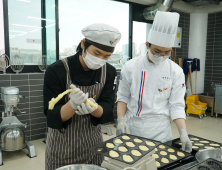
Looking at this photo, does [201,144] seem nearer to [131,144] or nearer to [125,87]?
[131,144]

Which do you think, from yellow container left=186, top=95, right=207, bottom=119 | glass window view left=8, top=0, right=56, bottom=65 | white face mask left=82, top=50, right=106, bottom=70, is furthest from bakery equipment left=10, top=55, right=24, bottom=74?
yellow container left=186, top=95, right=207, bottom=119

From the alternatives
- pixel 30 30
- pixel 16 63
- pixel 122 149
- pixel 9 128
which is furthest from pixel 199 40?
pixel 122 149

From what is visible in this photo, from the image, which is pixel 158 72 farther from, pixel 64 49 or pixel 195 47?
pixel 195 47

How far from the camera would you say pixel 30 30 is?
3465 mm

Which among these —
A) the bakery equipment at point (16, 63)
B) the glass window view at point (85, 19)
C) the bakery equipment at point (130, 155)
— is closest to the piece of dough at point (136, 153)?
the bakery equipment at point (130, 155)

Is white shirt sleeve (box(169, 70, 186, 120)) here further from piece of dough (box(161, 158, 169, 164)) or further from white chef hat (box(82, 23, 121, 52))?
white chef hat (box(82, 23, 121, 52))

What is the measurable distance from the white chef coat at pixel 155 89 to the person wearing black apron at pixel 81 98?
0.32 meters

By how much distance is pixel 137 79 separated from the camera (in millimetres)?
1655

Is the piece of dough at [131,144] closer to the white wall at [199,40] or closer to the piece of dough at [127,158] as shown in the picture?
the piece of dough at [127,158]

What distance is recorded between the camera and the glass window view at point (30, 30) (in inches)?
129

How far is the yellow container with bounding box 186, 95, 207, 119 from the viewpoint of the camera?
5090mm

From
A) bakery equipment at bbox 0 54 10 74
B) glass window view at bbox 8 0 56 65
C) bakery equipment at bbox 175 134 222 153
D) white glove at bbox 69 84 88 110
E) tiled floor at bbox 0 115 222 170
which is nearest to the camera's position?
white glove at bbox 69 84 88 110

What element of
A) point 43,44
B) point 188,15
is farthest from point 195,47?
point 43,44

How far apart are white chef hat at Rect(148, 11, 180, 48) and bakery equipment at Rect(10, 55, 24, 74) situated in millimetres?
2432
